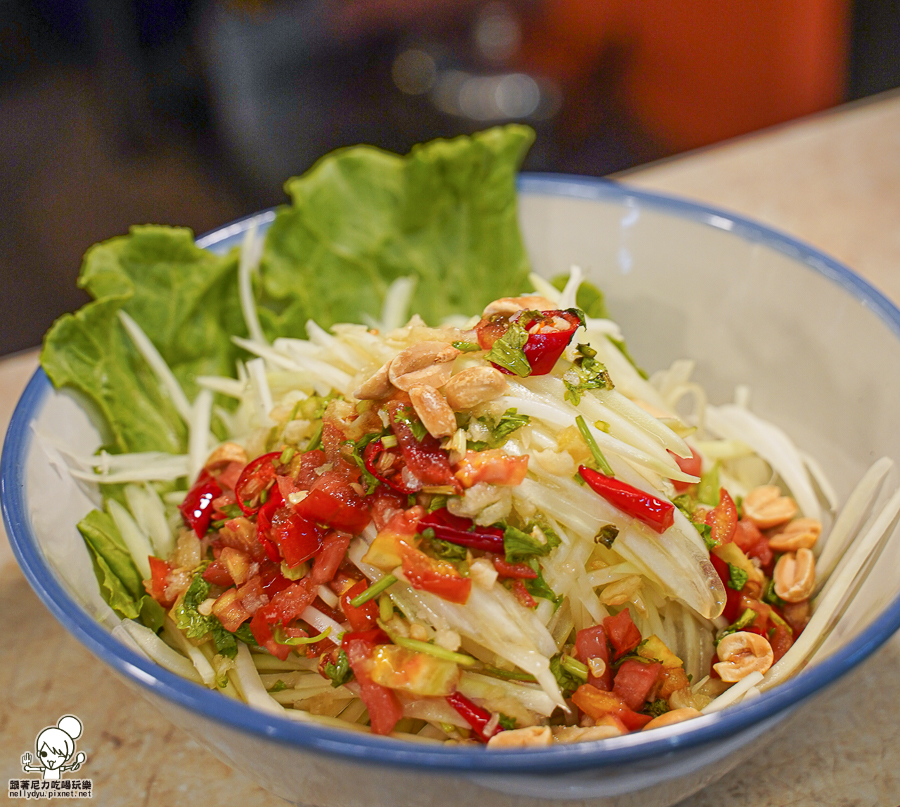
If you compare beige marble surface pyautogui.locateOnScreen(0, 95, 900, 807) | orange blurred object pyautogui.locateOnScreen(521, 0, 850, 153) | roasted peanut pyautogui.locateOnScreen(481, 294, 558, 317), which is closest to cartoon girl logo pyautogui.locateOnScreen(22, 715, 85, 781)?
beige marble surface pyautogui.locateOnScreen(0, 95, 900, 807)

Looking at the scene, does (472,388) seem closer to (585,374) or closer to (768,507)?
(585,374)

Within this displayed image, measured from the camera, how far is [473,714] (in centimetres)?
140

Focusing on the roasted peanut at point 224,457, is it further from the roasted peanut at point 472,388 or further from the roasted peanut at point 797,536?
the roasted peanut at point 797,536

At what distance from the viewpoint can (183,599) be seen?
5.28 ft

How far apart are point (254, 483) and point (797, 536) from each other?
1.18m

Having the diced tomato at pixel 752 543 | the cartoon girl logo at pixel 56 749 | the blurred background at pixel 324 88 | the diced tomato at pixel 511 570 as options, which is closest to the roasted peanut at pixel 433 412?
the diced tomato at pixel 511 570

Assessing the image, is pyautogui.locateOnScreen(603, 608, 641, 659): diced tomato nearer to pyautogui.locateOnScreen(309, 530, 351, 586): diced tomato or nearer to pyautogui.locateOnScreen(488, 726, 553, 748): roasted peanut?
pyautogui.locateOnScreen(488, 726, 553, 748): roasted peanut

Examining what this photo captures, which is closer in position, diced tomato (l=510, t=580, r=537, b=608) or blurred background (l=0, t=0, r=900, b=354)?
diced tomato (l=510, t=580, r=537, b=608)

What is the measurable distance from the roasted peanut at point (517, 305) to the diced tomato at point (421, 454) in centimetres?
33

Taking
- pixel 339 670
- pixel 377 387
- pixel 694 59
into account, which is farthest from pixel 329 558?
pixel 694 59

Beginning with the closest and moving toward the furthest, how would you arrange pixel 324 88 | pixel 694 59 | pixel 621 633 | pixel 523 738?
pixel 523 738
pixel 621 633
pixel 694 59
pixel 324 88

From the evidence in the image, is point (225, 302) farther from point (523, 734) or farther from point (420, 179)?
point (523, 734)

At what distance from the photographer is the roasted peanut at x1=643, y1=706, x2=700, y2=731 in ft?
4.52

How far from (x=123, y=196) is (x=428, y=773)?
211 inches
